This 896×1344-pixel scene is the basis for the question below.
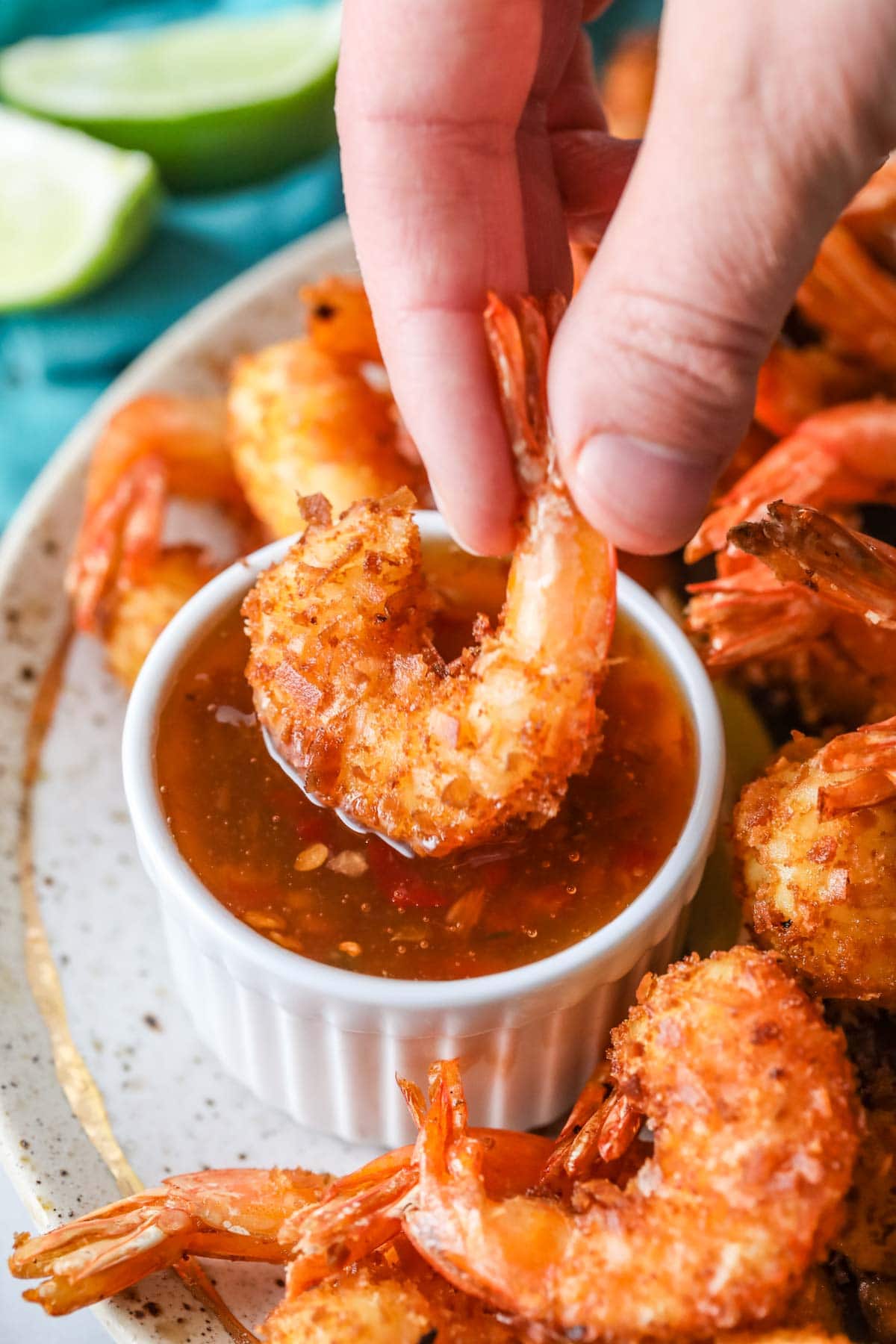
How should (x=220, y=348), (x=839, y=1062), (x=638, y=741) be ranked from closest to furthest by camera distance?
(x=839, y=1062)
(x=638, y=741)
(x=220, y=348)

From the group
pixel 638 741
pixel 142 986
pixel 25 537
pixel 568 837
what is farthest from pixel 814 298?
pixel 142 986

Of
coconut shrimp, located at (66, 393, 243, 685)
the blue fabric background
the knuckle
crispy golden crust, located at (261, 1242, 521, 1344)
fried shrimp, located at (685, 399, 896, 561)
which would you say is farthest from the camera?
the blue fabric background

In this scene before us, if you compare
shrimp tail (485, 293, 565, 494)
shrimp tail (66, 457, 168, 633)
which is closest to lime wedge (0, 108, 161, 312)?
shrimp tail (66, 457, 168, 633)

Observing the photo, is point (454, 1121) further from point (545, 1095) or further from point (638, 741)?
point (638, 741)

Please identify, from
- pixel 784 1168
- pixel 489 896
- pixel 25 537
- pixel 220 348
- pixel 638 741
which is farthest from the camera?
pixel 220 348

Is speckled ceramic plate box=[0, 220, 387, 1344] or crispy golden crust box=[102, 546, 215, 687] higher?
crispy golden crust box=[102, 546, 215, 687]

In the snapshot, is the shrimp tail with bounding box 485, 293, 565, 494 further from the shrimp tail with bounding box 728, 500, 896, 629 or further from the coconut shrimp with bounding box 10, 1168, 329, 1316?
the coconut shrimp with bounding box 10, 1168, 329, 1316

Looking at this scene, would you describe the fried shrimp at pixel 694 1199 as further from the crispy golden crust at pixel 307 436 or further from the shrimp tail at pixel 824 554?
the crispy golden crust at pixel 307 436

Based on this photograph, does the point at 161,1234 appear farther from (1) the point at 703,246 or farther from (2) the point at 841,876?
(1) the point at 703,246
